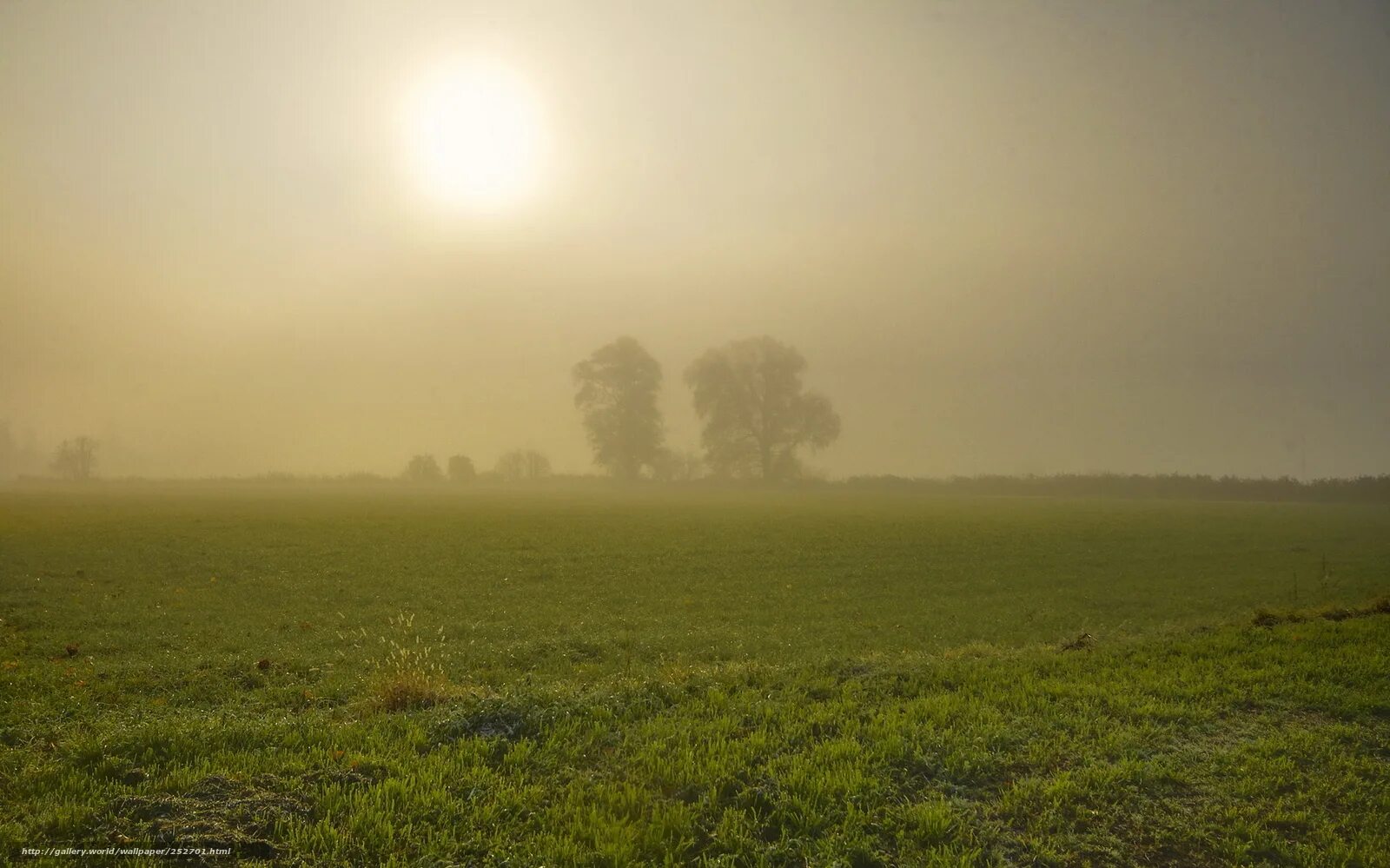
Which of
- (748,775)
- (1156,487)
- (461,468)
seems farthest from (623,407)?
(748,775)

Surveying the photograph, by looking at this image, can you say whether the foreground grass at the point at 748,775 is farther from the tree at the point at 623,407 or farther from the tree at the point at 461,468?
the tree at the point at 461,468

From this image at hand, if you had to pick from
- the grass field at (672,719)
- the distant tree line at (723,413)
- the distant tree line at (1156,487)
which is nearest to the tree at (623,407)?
the distant tree line at (723,413)

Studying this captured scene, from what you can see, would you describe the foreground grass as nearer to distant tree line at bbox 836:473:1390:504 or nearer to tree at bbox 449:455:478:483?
distant tree line at bbox 836:473:1390:504

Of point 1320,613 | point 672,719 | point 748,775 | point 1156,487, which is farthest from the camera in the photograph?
point 1156,487

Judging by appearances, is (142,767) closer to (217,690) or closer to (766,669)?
(217,690)

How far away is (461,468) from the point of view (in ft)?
429

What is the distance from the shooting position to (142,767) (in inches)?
311

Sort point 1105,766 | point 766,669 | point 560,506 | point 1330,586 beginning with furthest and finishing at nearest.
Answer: point 560,506, point 1330,586, point 766,669, point 1105,766

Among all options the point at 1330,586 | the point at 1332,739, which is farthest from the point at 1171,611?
the point at 1332,739

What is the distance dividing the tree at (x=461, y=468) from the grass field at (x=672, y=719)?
104m

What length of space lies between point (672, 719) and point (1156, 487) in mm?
103679

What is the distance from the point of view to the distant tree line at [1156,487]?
3295 inches

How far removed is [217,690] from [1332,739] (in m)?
18.4

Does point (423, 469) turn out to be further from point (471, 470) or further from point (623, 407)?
point (623, 407)
